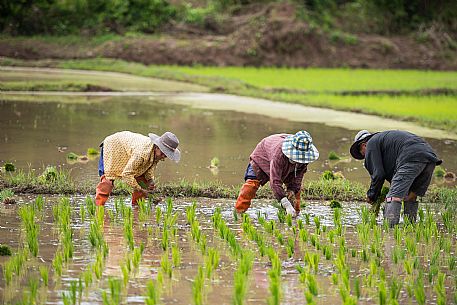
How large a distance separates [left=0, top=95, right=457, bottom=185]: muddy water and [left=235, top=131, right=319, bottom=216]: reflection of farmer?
1.58 meters

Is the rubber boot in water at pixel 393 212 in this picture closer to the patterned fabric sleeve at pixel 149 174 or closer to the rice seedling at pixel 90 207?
the patterned fabric sleeve at pixel 149 174

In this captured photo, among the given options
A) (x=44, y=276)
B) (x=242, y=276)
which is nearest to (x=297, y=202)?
(x=242, y=276)

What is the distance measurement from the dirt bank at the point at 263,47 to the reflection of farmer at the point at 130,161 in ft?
57.8

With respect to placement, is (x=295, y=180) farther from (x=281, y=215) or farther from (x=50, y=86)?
(x=50, y=86)

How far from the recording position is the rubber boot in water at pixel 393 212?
717cm

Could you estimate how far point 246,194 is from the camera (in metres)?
7.65

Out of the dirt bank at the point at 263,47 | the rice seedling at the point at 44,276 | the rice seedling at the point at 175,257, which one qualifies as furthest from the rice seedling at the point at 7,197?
the dirt bank at the point at 263,47

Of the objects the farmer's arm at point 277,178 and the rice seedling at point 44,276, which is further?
the farmer's arm at point 277,178

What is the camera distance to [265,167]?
295 inches

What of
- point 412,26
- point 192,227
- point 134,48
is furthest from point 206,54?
point 192,227

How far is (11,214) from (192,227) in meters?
1.65

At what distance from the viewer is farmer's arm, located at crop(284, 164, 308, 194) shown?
7.36 meters

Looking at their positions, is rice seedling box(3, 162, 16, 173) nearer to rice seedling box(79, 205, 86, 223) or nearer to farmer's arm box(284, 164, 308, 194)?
rice seedling box(79, 205, 86, 223)

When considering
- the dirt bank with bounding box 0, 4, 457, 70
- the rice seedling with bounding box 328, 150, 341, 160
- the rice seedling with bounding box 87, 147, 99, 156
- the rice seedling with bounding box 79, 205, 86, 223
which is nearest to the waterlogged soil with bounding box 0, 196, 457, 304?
the rice seedling with bounding box 79, 205, 86, 223
